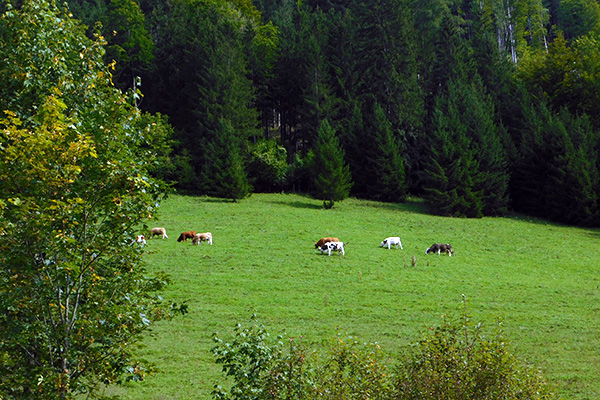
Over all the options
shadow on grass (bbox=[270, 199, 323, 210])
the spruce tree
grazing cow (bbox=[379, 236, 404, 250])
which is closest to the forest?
the spruce tree

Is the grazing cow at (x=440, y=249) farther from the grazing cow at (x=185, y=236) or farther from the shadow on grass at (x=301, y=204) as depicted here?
the shadow on grass at (x=301, y=204)

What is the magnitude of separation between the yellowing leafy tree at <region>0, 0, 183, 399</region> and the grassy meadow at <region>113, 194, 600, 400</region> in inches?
59.6

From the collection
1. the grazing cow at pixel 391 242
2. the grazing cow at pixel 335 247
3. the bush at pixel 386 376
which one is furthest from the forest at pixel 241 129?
the grazing cow at pixel 391 242

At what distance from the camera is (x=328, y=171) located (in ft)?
192

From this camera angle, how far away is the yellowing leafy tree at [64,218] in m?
8.02

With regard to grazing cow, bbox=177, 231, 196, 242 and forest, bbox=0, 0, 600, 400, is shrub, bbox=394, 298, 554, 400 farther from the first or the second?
grazing cow, bbox=177, 231, 196, 242

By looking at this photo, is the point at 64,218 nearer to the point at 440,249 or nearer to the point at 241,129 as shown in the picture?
the point at 440,249

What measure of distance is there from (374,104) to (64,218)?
63.9 meters

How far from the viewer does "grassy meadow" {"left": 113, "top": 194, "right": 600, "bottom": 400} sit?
62.0 ft

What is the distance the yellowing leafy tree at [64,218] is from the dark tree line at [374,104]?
48.0 metres

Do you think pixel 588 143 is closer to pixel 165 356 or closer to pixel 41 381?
pixel 165 356

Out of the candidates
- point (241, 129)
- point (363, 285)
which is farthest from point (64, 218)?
point (241, 129)

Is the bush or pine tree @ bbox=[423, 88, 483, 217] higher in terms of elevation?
pine tree @ bbox=[423, 88, 483, 217]

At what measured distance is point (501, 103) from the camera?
7650 centimetres
